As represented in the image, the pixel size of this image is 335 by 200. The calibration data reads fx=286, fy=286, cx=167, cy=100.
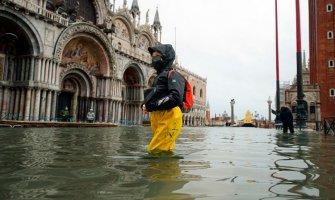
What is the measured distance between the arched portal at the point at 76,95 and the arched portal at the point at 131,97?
22.5 feet

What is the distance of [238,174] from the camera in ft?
9.00

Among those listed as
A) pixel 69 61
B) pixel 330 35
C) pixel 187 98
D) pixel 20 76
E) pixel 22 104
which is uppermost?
pixel 330 35

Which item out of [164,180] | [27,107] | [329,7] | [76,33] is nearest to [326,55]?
[329,7]

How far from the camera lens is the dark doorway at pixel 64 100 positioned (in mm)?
24203

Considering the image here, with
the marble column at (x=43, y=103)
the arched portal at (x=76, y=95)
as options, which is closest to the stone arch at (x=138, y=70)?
the arched portal at (x=76, y=95)

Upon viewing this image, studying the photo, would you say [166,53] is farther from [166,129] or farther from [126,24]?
[126,24]

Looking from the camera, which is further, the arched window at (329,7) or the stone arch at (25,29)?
the arched window at (329,7)

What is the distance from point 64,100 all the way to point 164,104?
22491mm

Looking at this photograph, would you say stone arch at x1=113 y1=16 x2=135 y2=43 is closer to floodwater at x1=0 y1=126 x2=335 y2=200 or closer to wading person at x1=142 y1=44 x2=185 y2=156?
wading person at x1=142 y1=44 x2=185 y2=156

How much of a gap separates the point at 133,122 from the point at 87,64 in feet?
31.6

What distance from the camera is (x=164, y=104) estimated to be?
12.8 ft

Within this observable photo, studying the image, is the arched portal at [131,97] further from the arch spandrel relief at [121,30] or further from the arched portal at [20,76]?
the arched portal at [20,76]

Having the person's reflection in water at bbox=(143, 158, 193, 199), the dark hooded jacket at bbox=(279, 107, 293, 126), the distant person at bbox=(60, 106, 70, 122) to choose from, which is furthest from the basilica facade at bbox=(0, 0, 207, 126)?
the person's reflection in water at bbox=(143, 158, 193, 199)

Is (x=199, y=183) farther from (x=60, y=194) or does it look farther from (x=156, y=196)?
(x=60, y=194)
